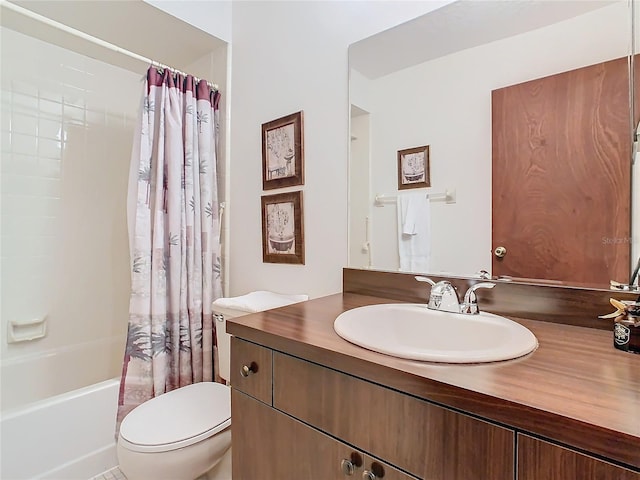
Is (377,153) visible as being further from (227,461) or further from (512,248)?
(227,461)

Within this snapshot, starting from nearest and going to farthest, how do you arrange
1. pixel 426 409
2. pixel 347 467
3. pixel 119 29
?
1. pixel 426 409
2. pixel 347 467
3. pixel 119 29

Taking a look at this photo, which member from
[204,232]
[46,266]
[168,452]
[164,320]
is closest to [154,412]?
[168,452]

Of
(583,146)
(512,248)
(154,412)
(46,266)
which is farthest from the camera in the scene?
(46,266)

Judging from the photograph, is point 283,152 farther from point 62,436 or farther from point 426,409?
point 62,436

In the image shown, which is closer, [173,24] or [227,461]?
[227,461]

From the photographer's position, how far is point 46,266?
1.96 metres

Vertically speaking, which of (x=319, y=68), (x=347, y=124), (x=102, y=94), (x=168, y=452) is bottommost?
(x=168, y=452)

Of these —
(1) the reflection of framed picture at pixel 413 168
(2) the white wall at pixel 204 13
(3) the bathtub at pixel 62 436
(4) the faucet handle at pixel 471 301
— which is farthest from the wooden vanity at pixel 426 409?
(2) the white wall at pixel 204 13

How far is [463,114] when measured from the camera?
1.14 m

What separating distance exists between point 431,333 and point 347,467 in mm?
439

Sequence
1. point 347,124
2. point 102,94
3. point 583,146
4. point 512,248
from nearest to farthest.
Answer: point 583,146, point 512,248, point 347,124, point 102,94

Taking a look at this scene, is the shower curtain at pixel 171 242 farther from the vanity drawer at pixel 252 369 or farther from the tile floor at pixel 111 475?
the vanity drawer at pixel 252 369

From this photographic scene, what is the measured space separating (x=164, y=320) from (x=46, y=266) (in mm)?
944

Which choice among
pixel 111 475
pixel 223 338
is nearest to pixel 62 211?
pixel 223 338
